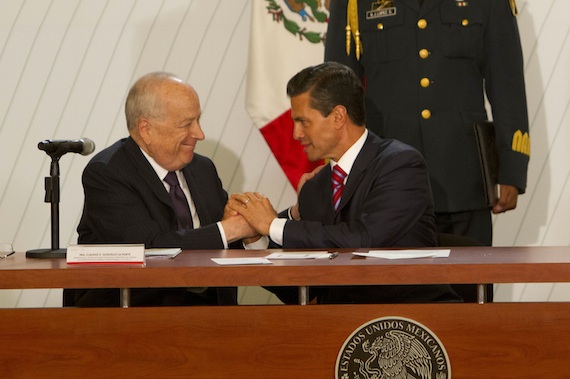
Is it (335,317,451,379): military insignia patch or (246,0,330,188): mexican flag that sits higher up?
(246,0,330,188): mexican flag

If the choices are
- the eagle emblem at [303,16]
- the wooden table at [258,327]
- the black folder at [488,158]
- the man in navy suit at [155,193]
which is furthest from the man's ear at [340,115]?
the eagle emblem at [303,16]

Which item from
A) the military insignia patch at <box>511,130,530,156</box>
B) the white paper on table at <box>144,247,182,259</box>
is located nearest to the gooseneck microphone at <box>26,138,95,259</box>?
the white paper on table at <box>144,247,182,259</box>

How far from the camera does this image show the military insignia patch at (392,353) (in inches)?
95.3

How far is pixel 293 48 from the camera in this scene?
454cm

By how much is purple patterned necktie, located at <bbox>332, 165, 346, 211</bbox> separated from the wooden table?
0.90m

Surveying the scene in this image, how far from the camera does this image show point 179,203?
3.52 m

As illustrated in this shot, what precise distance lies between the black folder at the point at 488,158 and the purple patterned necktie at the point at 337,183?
24.8 inches

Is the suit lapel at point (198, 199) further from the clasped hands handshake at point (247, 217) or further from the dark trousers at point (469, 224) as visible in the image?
the dark trousers at point (469, 224)

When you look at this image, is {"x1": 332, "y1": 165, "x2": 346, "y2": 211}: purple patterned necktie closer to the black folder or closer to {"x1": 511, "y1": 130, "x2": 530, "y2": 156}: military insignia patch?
the black folder

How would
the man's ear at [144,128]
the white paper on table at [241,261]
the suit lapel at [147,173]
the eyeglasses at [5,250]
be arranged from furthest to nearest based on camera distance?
1. the man's ear at [144,128]
2. the suit lapel at [147,173]
3. the eyeglasses at [5,250]
4. the white paper on table at [241,261]

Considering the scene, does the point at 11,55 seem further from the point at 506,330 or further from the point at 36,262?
the point at 506,330

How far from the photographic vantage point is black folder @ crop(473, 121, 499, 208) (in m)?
3.70

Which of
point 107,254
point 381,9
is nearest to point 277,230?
point 107,254

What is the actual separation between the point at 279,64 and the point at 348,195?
139 cm
